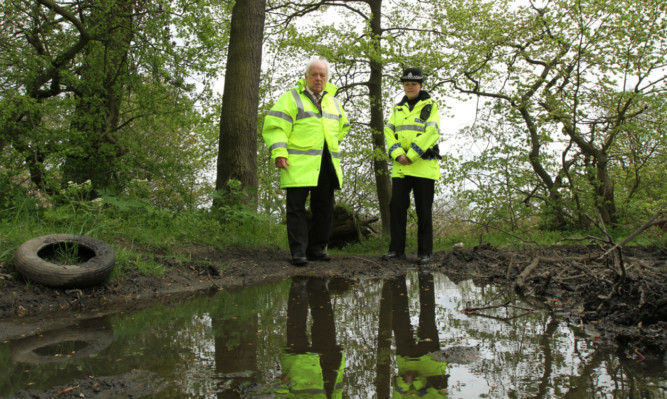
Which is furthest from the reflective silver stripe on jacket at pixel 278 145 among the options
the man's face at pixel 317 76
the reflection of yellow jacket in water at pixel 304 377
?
the reflection of yellow jacket in water at pixel 304 377

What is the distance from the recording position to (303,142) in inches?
222

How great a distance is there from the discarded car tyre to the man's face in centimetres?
293

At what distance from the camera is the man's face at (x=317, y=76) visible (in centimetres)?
568

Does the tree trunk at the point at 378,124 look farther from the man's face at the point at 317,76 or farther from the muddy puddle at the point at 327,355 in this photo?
the muddy puddle at the point at 327,355

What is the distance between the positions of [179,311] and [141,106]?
6.45m

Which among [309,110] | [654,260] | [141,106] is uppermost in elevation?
[141,106]

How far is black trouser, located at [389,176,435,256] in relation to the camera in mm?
6070

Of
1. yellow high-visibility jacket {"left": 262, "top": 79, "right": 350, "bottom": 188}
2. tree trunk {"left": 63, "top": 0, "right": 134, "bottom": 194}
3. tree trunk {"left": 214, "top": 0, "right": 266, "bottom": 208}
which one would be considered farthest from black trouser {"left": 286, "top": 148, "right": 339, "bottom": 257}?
tree trunk {"left": 63, "top": 0, "right": 134, "bottom": 194}

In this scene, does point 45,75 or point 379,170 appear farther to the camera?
point 379,170

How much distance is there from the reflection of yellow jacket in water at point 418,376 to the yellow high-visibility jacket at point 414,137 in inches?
155

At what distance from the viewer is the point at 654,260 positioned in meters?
4.89

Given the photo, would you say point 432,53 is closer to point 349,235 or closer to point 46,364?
point 349,235

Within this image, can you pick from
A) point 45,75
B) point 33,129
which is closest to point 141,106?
point 45,75

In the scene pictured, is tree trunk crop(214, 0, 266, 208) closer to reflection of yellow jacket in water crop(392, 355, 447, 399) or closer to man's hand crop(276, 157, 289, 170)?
man's hand crop(276, 157, 289, 170)
